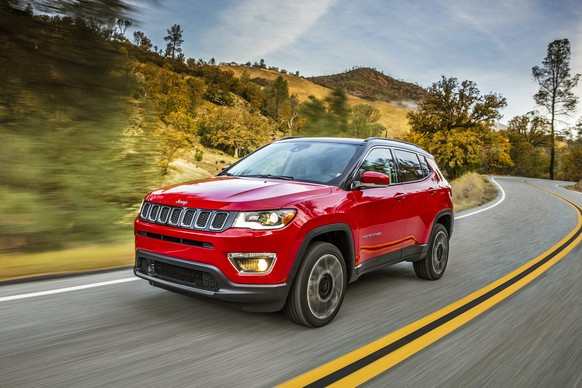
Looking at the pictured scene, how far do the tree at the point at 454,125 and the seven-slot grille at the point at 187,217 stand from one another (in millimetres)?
41701

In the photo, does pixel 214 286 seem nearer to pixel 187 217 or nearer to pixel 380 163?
pixel 187 217

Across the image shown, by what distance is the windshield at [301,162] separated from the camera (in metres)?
5.17

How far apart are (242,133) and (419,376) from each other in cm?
6253

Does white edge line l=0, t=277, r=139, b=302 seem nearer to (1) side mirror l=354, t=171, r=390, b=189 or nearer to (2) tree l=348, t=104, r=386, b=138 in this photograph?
(1) side mirror l=354, t=171, r=390, b=189

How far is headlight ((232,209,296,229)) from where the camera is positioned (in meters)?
4.05

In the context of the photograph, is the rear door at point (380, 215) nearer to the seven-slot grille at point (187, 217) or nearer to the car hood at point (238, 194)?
the car hood at point (238, 194)

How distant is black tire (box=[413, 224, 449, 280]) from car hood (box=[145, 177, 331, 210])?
8.25 feet

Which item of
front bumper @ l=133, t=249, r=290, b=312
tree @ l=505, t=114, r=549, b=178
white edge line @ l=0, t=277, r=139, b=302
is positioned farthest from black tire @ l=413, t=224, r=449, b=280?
tree @ l=505, t=114, r=549, b=178

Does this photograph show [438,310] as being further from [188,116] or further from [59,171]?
[188,116]

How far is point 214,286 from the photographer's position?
409cm

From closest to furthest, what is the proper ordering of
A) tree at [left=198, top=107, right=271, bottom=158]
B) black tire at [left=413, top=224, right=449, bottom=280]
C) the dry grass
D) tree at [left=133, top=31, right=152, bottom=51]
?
black tire at [left=413, top=224, right=449, bottom=280]
tree at [left=133, top=31, right=152, bottom=51]
the dry grass
tree at [left=198, top=107, right=271, bottom=158]

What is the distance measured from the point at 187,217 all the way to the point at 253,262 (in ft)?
2.22

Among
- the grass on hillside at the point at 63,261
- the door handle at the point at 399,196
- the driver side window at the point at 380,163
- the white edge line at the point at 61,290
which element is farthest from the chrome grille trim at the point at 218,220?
the grass on hillside at the point at 63,261

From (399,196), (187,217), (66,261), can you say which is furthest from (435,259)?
(66,261)
